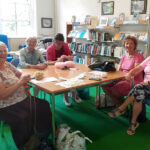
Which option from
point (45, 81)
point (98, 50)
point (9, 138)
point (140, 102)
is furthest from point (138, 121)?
point (98, 50)

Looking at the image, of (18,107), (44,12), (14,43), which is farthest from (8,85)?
(44,12)

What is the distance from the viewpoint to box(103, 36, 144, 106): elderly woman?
2468 millimetres

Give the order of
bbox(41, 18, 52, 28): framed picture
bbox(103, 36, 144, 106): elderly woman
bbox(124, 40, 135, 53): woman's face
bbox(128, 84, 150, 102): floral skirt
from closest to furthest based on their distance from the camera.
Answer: bbox(128, 84, 150, 102): floral skirt → bbox(103, 36, 144, 106): elderly woman → bbox(124, 40, 135, 53): woman's face → bbox(41, 18, 52, 28): framed picture

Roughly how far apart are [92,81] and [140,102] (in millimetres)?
655

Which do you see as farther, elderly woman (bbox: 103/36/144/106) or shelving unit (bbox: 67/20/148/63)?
shelving unit (bbox: 67/20/148/63)

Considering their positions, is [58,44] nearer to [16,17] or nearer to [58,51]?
[58,51]

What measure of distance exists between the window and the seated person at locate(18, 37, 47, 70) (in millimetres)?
4020

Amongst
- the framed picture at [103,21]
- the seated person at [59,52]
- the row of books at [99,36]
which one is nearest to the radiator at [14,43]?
the row of books at [99,36]

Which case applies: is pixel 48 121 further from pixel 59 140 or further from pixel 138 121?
pixel 138 121

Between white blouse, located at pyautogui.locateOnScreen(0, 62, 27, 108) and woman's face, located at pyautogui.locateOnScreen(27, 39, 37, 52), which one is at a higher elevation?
woman's face, located at pyautogui.locateOnScreen(27, 39, 37, 52)

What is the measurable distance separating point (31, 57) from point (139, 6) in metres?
2.89

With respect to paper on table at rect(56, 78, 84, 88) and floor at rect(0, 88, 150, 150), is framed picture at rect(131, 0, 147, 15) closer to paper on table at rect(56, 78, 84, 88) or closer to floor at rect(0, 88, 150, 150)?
floor at rect(0, 88, 150, 150)

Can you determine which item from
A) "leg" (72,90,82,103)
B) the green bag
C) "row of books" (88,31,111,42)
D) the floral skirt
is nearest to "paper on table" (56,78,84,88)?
the green bag

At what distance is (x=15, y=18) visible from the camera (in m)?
6.61
